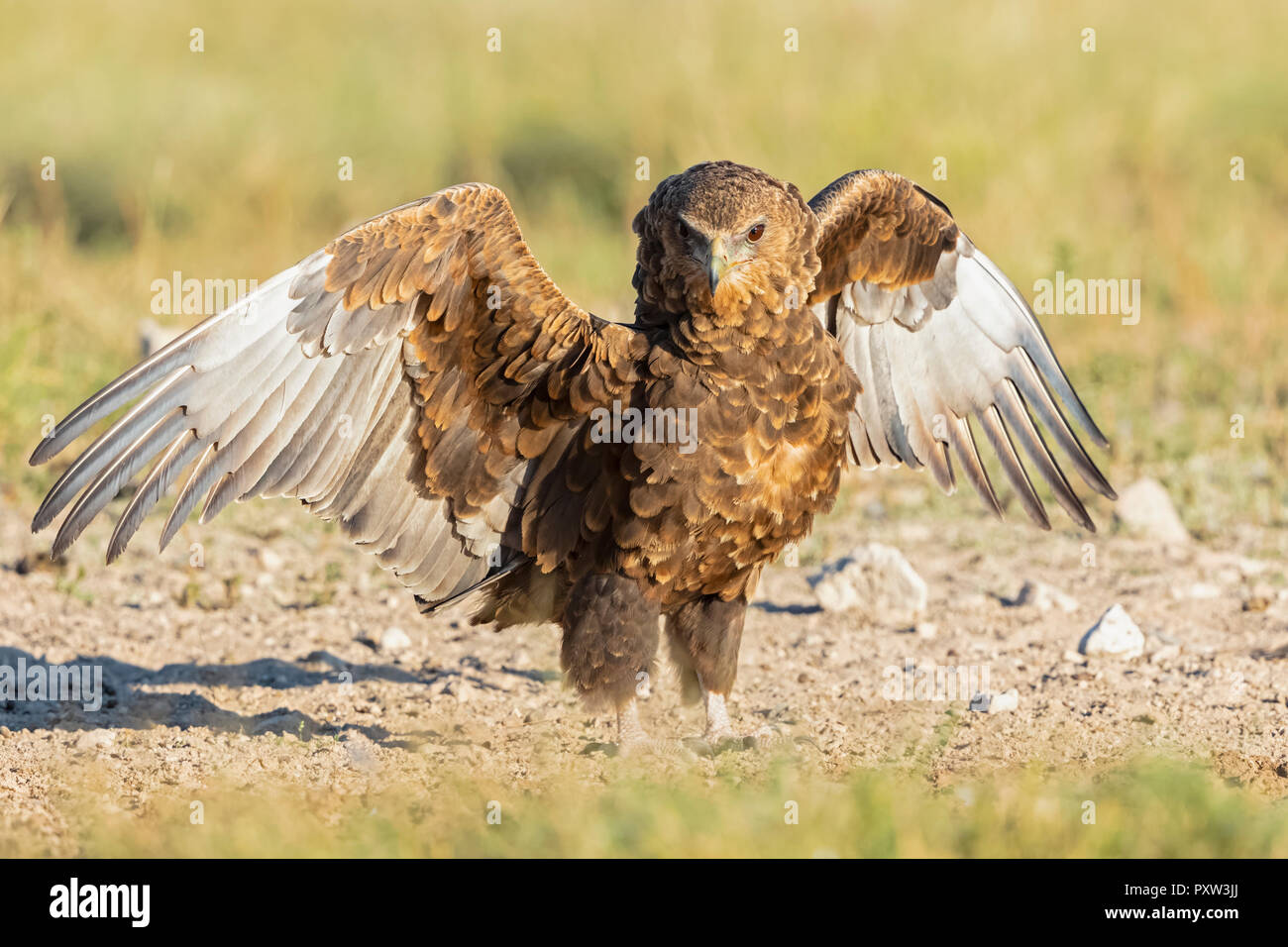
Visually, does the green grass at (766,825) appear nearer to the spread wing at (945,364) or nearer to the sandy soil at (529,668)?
the sandy soil at (529,668)

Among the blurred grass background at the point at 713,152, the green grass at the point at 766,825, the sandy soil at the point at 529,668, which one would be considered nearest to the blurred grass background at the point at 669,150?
the blurred grass background at the point at 713,152

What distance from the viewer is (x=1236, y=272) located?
→ 9.21 meters

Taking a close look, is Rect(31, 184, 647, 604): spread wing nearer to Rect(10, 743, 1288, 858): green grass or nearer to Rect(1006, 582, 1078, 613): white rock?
Rect(10, 743, 1288, 858): green grass

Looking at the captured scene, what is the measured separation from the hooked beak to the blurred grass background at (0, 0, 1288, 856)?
1.39 m

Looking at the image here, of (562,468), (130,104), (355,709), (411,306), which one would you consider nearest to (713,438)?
(562,468)

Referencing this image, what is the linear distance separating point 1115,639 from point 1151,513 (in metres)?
1.43

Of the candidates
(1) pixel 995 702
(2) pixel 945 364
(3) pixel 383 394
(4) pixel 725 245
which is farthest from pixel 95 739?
(2) pixel 945 364

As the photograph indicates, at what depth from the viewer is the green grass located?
10.9ft

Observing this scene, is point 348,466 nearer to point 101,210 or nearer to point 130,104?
point 101,210

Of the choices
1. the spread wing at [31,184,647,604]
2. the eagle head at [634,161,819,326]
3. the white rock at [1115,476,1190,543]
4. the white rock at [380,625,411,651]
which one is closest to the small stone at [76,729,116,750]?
the spread wing at [31,184,647,604]

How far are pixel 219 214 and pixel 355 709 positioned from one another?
284 inches

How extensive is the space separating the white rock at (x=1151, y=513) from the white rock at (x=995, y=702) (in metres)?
1.91

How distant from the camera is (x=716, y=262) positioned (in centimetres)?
407

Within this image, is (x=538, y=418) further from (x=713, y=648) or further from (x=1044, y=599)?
(x=1044, y=599)
